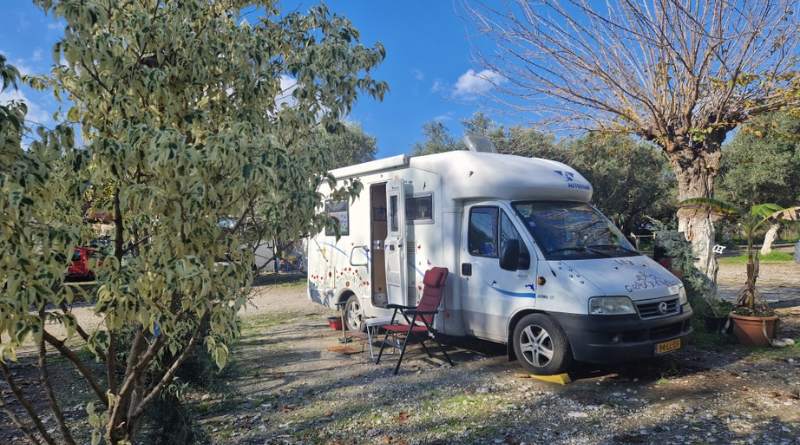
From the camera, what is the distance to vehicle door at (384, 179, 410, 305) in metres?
7.64

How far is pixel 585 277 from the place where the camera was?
5.77 m

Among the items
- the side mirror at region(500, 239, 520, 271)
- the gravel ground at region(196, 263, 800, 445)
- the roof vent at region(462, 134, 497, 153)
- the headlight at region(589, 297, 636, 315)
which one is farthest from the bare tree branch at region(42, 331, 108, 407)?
the roof vent at region(462, 134, 497, 153)

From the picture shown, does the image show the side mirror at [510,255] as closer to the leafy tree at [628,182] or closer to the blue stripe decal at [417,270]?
the blue stripe decal at [417,270]

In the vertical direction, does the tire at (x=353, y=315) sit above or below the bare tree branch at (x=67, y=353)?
below

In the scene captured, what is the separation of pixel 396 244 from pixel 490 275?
1.67 metres

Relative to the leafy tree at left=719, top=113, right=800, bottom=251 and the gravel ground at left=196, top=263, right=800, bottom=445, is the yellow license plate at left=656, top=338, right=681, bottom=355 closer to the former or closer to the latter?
the gravel ground at left=196, top=263, right=800, bottom=445

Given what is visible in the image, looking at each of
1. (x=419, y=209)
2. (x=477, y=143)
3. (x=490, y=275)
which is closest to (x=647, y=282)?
(x=490, y=275)

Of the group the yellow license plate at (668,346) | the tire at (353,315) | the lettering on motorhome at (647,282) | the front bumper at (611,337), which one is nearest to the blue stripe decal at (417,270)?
the tire at (353,315)

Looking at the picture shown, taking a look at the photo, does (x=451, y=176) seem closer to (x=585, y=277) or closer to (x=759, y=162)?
(x=585, y=277)

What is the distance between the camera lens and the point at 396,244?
7.75m

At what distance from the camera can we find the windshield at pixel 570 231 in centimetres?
626

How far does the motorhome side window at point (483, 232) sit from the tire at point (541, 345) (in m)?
0.99

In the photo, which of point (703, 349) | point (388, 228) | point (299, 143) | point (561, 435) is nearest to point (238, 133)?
point (299, 143)

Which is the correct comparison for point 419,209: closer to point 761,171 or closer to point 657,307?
point 657,307
